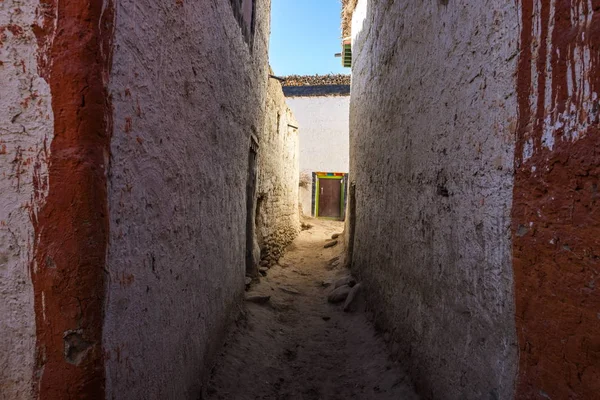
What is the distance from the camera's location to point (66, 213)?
4.04 feet

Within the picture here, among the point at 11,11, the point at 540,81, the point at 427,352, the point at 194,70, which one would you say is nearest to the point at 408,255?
the point at 427,352

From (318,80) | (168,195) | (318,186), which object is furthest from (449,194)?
(318,80)

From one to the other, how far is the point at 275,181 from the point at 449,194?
17.0 ft

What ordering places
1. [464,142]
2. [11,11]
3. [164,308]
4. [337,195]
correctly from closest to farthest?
[11,11]
[164,308]
[464,142]
[337,195]

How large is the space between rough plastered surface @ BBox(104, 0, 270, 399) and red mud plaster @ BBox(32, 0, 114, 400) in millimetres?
112

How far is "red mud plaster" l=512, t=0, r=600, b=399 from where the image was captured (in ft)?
3.86

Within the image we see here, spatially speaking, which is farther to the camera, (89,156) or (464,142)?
(464,142)

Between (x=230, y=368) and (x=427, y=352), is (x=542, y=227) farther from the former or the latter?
(x=230, y=368)

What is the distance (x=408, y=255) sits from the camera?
9.88 feet

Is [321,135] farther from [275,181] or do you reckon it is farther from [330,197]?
[275,181]

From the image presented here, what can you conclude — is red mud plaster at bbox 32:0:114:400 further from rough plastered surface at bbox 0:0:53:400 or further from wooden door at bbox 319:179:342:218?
wooden door at bbox 319:179:342:218

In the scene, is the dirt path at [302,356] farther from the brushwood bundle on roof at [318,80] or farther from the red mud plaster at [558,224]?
the brushwood bundle on roof at [318,80]

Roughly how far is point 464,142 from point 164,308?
188 cm

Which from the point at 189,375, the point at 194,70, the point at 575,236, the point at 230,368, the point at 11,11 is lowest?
the point at 230,368
